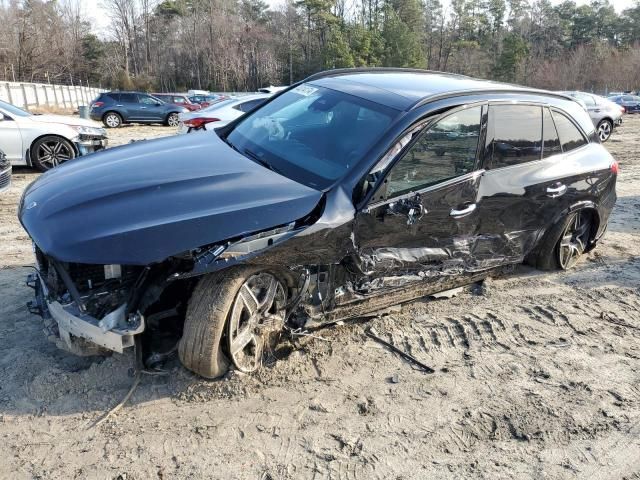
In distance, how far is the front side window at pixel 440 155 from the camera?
Result: 338cm

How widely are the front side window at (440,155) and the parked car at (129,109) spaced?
62.5 ft

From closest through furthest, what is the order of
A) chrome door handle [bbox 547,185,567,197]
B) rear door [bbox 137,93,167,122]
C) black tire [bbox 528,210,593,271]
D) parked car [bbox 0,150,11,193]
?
chrome door handle [bbox 547,185,567,197], black tire [bbox 528,210,593,271], parked car [bbox 0,150,11,193], rear door [bbox 137,93,167,122]

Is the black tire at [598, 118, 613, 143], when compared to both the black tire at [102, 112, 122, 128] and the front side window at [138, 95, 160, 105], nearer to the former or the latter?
the front side window at [138, 95, 160, 105]

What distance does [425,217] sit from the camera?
3.54m

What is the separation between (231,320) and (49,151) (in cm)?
740

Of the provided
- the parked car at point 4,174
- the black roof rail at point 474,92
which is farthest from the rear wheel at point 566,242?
the parked car at point 4,174

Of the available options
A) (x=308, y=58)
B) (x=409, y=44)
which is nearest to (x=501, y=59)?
(x=409, y=44)

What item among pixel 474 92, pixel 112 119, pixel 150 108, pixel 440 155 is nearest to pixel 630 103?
pixel 150 108

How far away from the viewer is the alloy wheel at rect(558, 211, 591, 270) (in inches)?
194

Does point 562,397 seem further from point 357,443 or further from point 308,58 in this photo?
point 308,58

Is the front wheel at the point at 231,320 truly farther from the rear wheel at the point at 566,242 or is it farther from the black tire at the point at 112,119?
the black tire at the point at 112,119

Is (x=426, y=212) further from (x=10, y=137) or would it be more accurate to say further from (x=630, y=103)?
(x=630, y=103)

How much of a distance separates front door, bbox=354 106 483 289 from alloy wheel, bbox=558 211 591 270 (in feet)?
4.74

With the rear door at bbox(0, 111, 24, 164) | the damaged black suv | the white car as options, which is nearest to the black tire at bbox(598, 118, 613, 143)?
the white car
